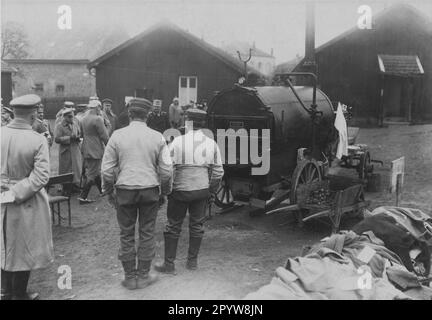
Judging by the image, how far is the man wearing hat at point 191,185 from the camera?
18.7 ft

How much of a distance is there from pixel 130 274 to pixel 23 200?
1.39 metres

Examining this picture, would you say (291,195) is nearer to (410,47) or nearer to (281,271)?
(281,271)

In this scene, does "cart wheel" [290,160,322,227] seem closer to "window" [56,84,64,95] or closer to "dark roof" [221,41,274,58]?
"window" [56,84,64,95]

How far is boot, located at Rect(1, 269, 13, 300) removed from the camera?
193 inches

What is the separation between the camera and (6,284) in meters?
4.94

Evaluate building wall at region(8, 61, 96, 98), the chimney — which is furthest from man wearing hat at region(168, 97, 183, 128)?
building wall at region(8, 61, 96, 98)

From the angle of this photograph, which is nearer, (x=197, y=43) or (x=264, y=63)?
(x=197, y=43)

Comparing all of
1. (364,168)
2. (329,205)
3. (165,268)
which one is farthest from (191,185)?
→ (364,168)

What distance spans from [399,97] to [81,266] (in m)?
21.3

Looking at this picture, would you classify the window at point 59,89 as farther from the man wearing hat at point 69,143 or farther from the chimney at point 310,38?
the man wearing hat at point 69,143

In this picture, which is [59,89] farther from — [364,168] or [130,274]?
[130,274]

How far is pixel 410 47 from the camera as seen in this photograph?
69.8ft

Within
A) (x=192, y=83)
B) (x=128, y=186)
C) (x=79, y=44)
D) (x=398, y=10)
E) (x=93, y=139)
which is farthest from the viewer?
(x=79, y=44)
